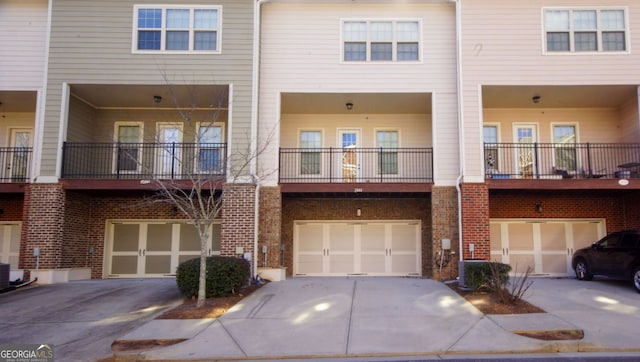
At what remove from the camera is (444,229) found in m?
14.2

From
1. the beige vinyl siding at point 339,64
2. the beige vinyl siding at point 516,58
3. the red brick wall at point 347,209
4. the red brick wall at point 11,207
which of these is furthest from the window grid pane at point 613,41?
the red brick wall at point 11,207

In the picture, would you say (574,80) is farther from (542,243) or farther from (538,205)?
(542,243)

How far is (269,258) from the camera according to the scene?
14.1m

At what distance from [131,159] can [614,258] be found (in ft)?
47.3

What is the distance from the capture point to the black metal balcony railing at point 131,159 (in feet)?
47.9

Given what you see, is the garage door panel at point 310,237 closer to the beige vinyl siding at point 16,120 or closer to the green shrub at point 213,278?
the green shrub at point 213,278

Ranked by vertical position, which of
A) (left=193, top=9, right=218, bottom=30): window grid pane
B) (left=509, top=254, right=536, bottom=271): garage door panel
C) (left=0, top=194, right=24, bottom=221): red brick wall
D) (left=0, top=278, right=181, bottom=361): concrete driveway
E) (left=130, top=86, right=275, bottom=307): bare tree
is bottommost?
(left=0, top=278, right=181, bottom=361): concrete driveway

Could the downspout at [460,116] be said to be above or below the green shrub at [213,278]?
above

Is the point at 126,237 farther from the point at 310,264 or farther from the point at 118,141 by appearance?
the point at 310,264

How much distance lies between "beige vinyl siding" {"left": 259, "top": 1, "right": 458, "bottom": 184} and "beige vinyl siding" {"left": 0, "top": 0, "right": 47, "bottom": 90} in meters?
6.99

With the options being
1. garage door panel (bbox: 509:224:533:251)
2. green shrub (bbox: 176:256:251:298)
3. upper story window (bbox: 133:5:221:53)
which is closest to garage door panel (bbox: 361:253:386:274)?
garage door panel (bbox: 509:224:533:251)

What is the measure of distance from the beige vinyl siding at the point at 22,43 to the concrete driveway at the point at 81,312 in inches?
254

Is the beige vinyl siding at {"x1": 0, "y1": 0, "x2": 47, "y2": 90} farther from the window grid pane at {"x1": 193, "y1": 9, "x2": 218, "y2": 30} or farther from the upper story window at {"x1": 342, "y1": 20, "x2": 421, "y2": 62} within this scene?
the upper story window at {"x1": 342, "y1": 20, "x2": 421, "y2": 62}

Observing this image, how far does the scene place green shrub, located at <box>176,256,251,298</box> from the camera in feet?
36.4
